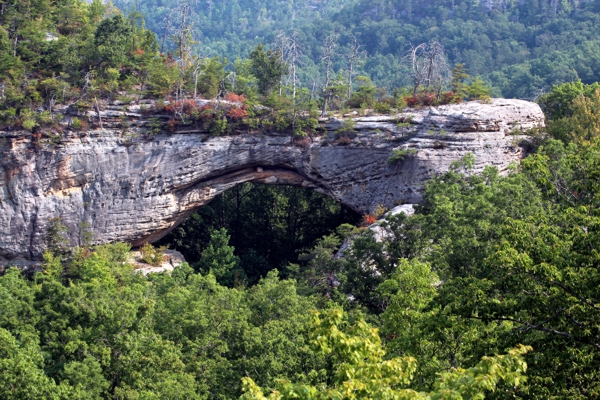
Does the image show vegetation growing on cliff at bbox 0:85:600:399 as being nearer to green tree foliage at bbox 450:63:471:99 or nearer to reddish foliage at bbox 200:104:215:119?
green tree foliage at bbox 450:63:471:99

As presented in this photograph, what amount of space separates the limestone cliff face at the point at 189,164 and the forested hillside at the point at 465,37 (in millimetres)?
26708

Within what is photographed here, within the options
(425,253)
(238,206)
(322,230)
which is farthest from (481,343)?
(238,206)

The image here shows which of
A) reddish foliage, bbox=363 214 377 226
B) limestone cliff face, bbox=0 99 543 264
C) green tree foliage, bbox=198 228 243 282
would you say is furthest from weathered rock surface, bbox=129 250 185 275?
reddish foliage, bbox=363 214 377 226

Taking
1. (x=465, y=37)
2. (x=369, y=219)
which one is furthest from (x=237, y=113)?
(x=465, y=37)

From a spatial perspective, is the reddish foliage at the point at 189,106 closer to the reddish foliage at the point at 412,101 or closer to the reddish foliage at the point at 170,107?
the reddish foliage at the point at 170,107

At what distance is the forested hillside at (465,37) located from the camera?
57031mm

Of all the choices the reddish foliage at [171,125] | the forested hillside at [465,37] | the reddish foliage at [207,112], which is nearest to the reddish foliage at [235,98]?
the reddish foliage at [207,112]

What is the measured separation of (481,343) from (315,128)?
65.6 ft

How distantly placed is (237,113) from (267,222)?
9.28 metres

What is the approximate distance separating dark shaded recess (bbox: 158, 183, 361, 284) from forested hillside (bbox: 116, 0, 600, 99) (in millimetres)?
20602

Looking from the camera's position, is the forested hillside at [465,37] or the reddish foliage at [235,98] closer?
the reddish foliage at [235,98]

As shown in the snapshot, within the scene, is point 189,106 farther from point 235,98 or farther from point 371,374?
point 371,374

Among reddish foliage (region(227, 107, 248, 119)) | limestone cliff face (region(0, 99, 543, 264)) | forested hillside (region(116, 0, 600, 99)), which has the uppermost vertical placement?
forested hillside (region(116, 0, 600, 99))

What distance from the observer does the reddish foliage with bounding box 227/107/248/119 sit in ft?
94.2
